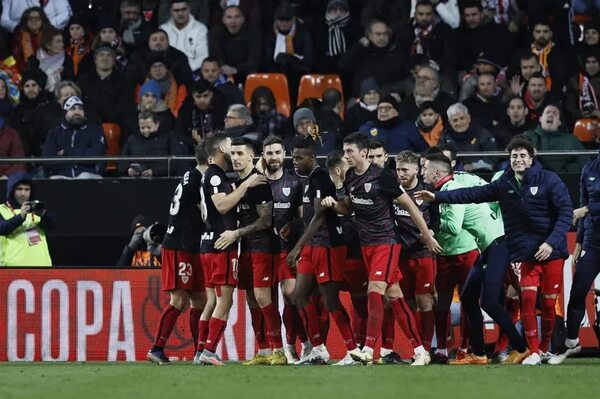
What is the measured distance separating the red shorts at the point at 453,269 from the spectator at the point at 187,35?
752 cm

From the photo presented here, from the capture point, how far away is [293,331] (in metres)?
14.7

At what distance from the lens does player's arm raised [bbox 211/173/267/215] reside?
1371 cm

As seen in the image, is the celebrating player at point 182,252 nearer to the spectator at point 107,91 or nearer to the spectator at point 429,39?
the spectator at point 107,91

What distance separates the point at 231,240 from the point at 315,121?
5060 millimetres

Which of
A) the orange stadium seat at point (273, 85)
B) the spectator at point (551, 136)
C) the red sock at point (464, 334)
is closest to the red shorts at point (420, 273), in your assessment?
the red sock at point (464, 334)

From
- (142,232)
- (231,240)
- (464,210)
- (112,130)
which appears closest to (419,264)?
(464,210)

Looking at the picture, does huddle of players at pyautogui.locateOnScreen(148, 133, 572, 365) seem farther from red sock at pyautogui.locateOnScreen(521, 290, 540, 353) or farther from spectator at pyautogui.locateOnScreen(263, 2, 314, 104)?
spectator at pyautogui.locateOnScreen(263, 2, 314, 104)

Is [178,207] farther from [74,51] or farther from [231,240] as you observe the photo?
[74,51]

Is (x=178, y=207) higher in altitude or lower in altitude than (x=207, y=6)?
lower

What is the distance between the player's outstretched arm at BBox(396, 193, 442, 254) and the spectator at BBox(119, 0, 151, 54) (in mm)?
8607

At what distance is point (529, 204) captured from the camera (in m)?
13.8

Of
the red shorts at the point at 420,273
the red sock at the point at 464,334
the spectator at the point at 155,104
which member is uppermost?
the spectator at the point at 155,104

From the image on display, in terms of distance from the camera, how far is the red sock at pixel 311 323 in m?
14.2

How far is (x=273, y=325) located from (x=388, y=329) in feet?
3.72
